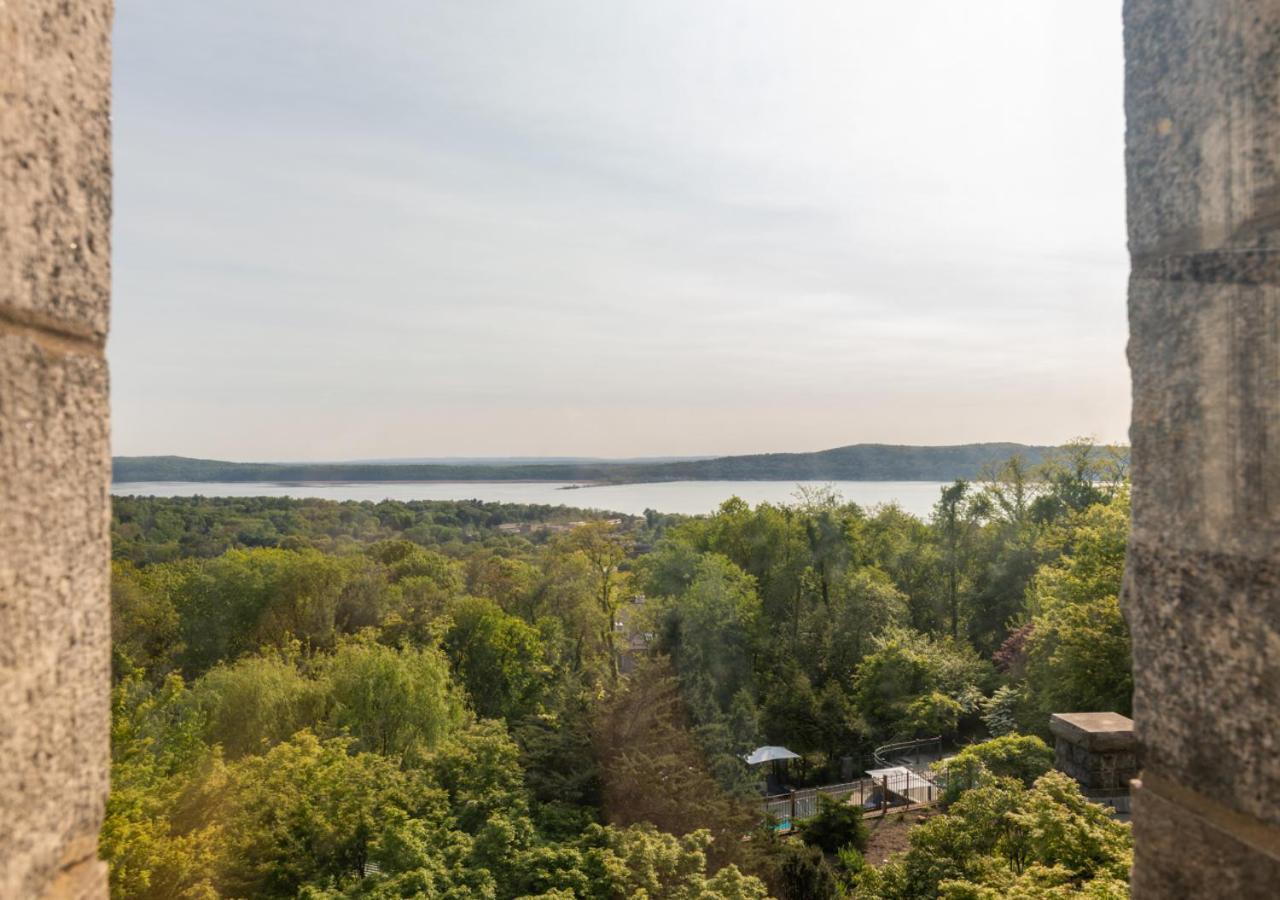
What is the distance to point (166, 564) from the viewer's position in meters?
32.3

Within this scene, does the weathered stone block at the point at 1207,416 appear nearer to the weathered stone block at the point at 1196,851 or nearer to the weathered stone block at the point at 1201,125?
the weathered stone block at the point at 1201,125

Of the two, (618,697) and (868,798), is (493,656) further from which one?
(618,697)

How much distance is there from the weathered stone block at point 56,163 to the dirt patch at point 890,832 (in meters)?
13.8

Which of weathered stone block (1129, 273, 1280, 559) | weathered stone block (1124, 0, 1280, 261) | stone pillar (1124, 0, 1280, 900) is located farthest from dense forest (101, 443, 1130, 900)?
weathered stone block (1124, 0, 1280, 261)

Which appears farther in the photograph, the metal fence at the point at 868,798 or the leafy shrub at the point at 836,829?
the metal fence at the point at 868,798

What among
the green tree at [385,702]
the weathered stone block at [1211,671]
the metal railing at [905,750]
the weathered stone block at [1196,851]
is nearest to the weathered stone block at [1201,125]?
the weathered stone block at [1211,671]

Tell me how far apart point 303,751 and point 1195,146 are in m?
14.9

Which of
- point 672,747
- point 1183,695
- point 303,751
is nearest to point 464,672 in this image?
point 303,751

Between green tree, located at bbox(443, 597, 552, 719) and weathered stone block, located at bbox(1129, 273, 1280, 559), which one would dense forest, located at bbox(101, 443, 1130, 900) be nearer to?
green tree, located at bbox(443, 597, 552, 719)

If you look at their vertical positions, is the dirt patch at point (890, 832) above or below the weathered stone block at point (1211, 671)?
below

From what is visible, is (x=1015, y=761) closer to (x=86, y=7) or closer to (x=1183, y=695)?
(x=1183, y=695)

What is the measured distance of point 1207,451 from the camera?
1206 mm

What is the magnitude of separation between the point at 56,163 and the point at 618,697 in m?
13.0

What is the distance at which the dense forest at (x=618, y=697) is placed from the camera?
945 centimetres
